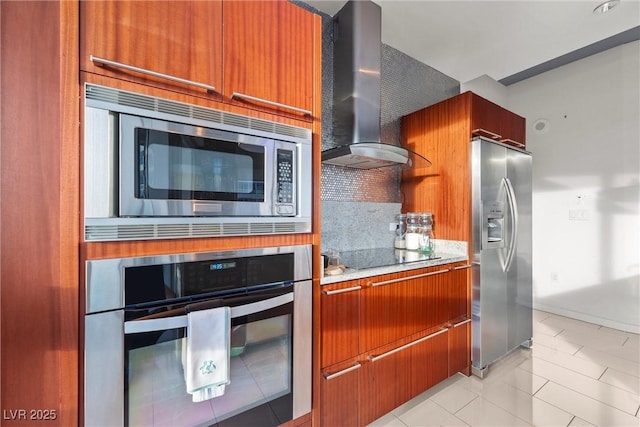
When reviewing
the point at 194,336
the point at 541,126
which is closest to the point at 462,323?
the point at 194,336

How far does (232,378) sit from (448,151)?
215 cm

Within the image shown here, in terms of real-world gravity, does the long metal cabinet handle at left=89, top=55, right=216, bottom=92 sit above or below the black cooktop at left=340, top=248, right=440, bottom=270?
above

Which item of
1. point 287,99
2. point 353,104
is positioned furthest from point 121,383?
point 353,104

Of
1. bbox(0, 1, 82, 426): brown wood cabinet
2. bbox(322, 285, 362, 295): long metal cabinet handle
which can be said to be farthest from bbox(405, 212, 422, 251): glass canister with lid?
bbox(0, 1, 82, 426): brown wood cabinet

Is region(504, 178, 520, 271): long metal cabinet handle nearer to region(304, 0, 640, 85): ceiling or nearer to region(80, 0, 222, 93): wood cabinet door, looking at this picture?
region(304, 0, 640, 85): ceiling

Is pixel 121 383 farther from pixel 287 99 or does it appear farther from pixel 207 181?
pixel 287 99

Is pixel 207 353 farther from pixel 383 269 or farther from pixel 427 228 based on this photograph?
pixel 427 228

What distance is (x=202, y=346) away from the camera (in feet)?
3.32

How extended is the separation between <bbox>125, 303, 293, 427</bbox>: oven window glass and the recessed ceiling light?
2.99 meters

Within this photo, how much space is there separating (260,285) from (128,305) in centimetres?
46

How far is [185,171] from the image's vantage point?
3.39 feet

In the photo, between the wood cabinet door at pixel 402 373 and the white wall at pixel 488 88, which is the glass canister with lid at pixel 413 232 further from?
the white wall at pixel 488 88

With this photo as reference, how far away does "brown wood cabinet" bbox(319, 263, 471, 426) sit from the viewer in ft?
4.64

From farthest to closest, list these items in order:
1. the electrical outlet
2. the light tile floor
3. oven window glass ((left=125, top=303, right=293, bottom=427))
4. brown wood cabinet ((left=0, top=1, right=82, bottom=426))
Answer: the electrical outlet → the light tile floor → oven window glass ((left=125, top=303, right=293, bottom=427)) → brown wood cabinet ((left=0, top=1, right=82, bottom=426))
